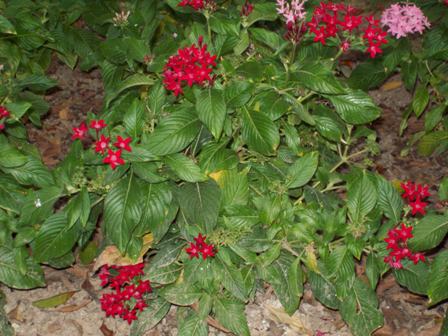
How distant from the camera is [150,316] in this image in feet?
8.95

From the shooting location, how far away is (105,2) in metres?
3.59

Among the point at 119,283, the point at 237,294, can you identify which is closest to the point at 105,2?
the point at 119,283

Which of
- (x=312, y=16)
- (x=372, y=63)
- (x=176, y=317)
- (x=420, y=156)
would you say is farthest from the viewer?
(x=420, y=156)

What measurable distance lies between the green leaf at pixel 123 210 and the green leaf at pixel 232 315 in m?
0.56

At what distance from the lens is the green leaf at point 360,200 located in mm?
2383

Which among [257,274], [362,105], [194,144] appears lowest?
[257,274]

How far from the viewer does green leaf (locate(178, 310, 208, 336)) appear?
103 inches

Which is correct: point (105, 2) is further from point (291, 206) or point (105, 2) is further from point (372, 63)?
point (291, 206)

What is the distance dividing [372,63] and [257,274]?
149 cm

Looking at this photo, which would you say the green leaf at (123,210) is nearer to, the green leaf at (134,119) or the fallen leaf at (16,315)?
the green leaf at (134,119)

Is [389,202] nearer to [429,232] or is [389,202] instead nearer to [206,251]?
A: [429,232]

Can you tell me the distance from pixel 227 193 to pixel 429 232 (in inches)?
31.8

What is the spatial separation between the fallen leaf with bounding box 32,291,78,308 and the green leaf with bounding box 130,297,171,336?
1.37 feet

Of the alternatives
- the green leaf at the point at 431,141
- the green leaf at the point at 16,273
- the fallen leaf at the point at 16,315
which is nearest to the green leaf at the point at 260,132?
the green leaf at the point at 16,273
